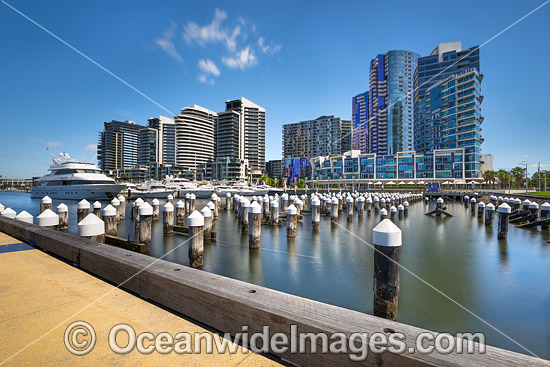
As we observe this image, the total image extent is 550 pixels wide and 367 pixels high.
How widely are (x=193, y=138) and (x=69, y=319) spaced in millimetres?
150668

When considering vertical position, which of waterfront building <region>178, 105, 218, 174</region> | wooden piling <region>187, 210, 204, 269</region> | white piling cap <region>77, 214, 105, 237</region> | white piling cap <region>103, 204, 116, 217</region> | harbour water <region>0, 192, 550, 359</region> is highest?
waterfront building <region>178, 105, 218, 174</region>

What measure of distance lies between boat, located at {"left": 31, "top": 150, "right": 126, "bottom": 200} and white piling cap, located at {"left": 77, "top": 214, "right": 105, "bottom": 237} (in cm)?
5045

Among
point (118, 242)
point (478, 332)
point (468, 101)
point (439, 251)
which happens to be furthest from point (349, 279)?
point (468, 101)

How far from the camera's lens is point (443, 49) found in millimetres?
121812

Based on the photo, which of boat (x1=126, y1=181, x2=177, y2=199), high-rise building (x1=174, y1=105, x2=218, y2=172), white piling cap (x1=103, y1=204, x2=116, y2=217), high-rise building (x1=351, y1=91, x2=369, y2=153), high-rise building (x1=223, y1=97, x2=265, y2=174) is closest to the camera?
white piling cap (x1=103, y1=204, x2=116, y2=217)

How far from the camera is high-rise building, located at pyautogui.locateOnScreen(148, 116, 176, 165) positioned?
173475 mm

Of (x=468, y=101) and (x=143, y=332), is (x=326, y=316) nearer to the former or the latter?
(x=143, y=332)

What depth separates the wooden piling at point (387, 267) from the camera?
5430mm

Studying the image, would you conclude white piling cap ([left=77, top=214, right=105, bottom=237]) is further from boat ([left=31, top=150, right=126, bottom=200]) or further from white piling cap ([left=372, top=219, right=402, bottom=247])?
boat ([left=31, top=150, right=126, bottom=200])

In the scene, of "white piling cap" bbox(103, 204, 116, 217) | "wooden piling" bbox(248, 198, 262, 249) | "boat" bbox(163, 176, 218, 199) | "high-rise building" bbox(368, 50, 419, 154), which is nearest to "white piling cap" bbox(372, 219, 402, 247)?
"wooden piling" bbox(248, 198, 262, 249)

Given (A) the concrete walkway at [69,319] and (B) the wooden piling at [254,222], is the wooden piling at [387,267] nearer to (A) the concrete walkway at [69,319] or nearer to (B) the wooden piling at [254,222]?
(A) the concrete walkway at [69,319]

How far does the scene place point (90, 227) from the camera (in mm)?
7301

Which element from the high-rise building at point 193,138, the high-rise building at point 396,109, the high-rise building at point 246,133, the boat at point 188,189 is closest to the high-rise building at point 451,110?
the high-rise building at point 396,109

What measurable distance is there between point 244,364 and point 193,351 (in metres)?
0.68
